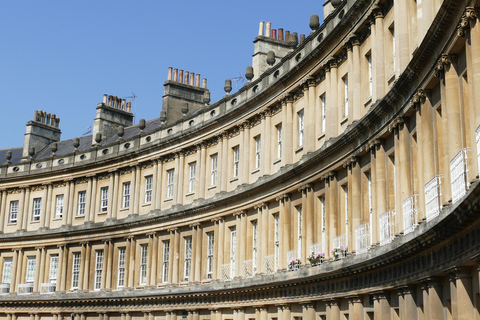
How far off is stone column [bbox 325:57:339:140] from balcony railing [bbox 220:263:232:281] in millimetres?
10676

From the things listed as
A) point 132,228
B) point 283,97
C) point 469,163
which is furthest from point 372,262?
point 132,228

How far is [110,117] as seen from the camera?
53.4 m

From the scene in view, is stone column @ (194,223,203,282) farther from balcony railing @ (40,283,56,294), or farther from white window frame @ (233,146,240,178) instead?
balcony railing @ (40,283,56,294)

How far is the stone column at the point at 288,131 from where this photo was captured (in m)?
32.2

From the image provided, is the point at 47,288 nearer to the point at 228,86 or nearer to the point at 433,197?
the point at 228,86

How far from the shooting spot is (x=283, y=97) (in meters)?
33.0

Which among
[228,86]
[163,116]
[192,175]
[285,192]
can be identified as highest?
[163,116]

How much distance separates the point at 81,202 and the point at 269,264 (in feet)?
63.3

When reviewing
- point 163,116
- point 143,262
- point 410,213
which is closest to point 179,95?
point 163,116

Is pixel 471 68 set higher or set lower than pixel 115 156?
lower

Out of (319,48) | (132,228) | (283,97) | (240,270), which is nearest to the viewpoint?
(319,48)

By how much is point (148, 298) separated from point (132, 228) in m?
4.48

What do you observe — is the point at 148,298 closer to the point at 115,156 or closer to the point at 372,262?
the point at 115,156

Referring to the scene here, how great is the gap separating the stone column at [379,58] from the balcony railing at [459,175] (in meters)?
7.69
